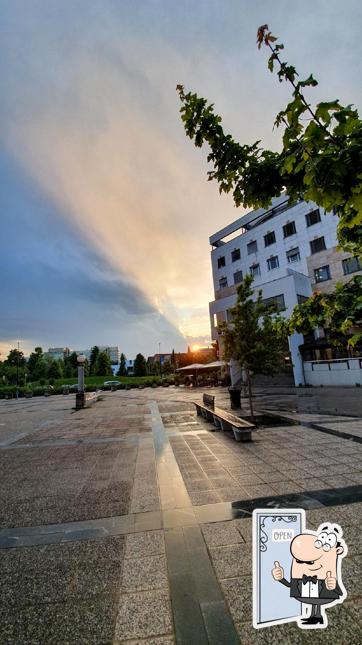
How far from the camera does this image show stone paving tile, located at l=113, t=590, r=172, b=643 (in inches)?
87.1

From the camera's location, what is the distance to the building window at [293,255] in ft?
102

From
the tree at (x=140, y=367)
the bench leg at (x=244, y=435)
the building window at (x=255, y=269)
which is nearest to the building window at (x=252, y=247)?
the building window at (x=255, y=269)

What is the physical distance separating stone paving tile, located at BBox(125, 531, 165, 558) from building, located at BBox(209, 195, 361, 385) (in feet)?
77.0

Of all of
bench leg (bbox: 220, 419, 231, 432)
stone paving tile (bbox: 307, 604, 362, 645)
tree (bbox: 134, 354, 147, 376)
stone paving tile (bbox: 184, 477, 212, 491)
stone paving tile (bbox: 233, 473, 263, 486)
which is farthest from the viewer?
tree (bbox: 134, 354, 147, 376)

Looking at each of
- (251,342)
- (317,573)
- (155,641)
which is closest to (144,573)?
(155,641)

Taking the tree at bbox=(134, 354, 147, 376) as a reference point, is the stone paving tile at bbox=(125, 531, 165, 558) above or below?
below

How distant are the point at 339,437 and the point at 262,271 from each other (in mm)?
29124

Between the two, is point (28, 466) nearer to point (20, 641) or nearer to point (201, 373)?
point (20, 641)

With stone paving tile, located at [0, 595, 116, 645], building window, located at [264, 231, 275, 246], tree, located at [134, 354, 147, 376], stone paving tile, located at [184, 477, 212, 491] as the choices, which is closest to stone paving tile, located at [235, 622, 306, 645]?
stone paving tile, located at [0, 595, 116, 645]

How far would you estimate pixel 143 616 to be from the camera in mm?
2355

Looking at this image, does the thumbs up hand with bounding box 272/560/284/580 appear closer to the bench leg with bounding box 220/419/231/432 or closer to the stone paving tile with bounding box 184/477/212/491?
the stone paving tile with bounding box 184/477/212/491

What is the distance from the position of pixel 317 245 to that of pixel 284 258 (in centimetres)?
399

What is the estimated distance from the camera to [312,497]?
435 centimetres

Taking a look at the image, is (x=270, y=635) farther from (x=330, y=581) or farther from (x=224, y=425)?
(x=224, y=425)
